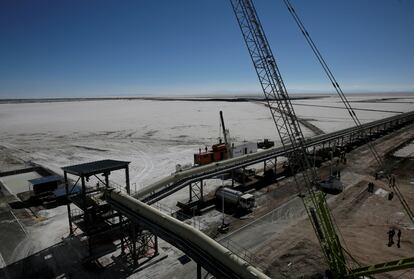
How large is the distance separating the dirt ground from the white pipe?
9309 millimetres

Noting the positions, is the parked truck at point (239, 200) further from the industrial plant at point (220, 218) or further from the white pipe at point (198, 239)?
the white pipe at point (198, 239)

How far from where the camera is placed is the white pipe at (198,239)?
1740cm

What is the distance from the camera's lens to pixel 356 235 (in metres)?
32.6

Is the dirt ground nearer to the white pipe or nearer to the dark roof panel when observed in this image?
the white pipe

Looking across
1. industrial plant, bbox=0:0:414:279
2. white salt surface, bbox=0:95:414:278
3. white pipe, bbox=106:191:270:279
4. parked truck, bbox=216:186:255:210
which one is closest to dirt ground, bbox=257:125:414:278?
industrial plant, bbox=0:0:414:279

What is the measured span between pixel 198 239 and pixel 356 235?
21.5 metres

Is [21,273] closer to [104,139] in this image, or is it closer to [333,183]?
→ [333,183]

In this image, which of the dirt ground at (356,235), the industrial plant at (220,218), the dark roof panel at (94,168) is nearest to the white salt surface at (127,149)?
the industrial plant at (220,218)

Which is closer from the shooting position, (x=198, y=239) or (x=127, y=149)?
(x=198, y=239)

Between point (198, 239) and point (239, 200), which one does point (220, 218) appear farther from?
Answer: point (198, 239)

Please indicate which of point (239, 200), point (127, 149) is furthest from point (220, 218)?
point (127, 149)

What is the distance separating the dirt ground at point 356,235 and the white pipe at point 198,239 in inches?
366

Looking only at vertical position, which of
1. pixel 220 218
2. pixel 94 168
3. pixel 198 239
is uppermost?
pixel 94 168

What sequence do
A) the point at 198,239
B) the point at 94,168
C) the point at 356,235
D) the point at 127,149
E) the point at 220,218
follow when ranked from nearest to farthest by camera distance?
the point at 198,239
the point at 94,168
the point at 356,235
the point at 220,218
the point at 127,149
